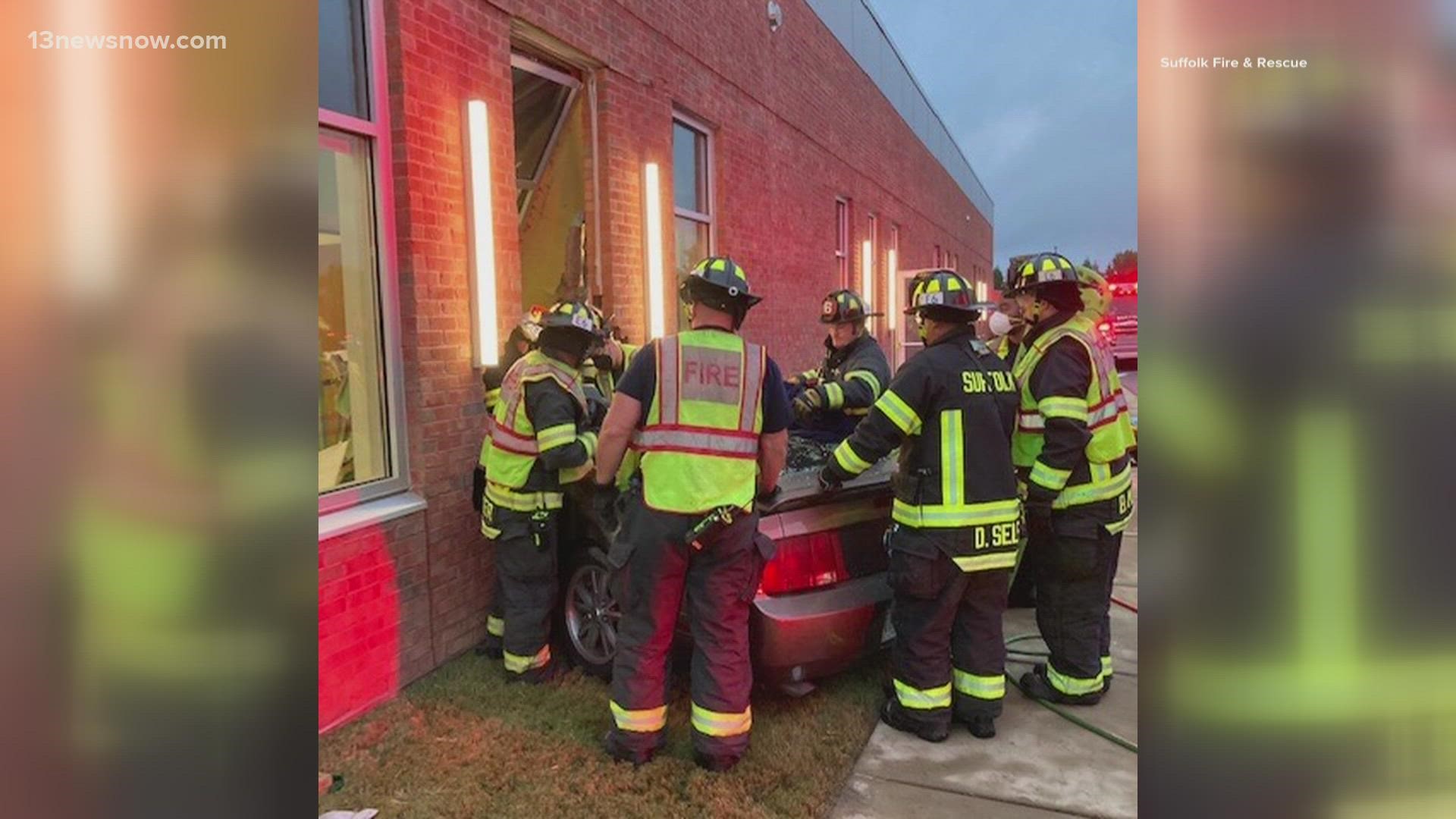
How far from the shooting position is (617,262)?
6500 mm

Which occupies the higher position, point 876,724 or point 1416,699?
point 1416,699

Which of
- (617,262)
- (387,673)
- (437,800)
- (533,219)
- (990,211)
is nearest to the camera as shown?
Answer: (437,800)

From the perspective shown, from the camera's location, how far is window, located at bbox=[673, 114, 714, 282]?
7.97 metres

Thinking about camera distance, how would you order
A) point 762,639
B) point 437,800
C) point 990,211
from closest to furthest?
point 437,800, point 762,639, point 990,211

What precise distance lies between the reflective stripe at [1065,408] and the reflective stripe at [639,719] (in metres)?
2.24

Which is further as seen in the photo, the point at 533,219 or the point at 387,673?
the point at 533,219

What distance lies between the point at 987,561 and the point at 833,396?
1.67m

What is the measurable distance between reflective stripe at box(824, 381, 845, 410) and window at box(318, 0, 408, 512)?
8.00ft

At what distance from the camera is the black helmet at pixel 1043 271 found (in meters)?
4.32

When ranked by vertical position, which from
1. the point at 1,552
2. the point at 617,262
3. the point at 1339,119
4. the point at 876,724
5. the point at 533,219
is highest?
the point at 533,219

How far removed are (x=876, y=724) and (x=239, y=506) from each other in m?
3.42

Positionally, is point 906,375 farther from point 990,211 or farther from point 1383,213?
point 990,211

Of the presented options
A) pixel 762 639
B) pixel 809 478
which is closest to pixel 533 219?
pixel 809 478

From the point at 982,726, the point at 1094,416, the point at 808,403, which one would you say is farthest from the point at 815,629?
the point at 808,403
